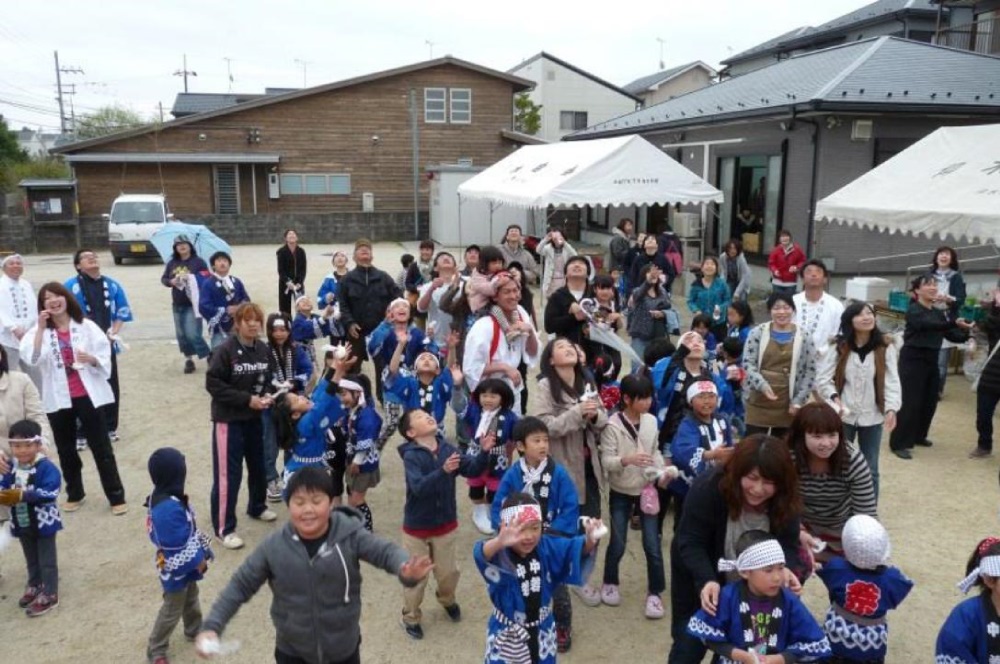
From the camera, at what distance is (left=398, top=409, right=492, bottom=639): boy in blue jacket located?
402 cm

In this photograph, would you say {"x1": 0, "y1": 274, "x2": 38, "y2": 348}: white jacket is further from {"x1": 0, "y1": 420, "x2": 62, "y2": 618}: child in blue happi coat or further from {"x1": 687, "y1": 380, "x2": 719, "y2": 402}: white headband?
{"x1": 687, "y1": 380, "x2": 719, "y2": 402}: white headband

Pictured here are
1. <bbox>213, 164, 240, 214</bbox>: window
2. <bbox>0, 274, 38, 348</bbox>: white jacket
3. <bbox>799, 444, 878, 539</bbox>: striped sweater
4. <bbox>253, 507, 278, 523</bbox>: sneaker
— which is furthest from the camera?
<bbox>213, 164, 240, 214</bbox>: window

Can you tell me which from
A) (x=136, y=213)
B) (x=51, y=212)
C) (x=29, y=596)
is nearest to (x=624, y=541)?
(x=29, y=596)

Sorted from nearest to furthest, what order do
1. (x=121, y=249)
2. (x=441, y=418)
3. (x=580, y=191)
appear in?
(x=441, y=418) < (x=580, y=191) < (x=121, y=249)

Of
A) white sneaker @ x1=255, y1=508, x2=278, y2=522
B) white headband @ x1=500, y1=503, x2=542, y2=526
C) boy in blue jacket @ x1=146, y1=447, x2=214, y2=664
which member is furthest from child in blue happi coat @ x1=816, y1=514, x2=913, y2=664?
white sneaker @ x1=255, y1=508, x2=278, y2=522

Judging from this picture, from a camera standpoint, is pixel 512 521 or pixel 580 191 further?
pixel 580 191

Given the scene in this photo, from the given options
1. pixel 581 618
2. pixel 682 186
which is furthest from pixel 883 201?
pixel 581 618

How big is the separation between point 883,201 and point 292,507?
8.09 m

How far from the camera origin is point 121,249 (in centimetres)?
2075

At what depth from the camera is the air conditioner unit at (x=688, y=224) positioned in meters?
16.1

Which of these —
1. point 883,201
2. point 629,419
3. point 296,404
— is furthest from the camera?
point 883,201

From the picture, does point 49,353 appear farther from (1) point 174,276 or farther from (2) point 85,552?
(1) point 174,276

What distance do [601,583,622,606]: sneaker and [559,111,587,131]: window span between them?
133ft

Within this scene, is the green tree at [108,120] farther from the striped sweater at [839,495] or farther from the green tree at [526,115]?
the striped sweater at [839,495]
